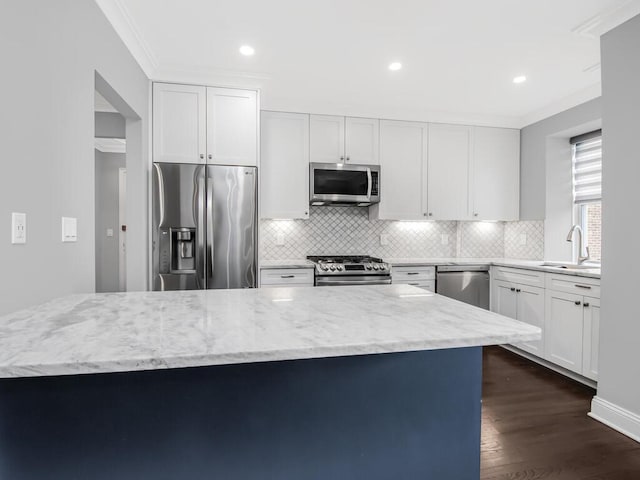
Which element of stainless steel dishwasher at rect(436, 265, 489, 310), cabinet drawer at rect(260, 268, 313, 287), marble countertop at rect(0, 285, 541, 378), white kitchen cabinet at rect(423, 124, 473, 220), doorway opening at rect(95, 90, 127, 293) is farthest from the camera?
doorway opening at rect(95, 90, 127, 293)

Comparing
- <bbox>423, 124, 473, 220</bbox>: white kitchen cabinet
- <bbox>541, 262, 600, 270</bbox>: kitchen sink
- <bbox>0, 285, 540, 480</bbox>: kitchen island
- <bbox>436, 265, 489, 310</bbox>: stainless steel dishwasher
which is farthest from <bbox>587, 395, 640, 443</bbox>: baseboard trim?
<bbox>423, 124, 473, 220</bbox>: white kitchen cabinet

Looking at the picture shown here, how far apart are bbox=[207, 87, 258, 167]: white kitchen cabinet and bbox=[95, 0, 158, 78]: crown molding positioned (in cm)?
50

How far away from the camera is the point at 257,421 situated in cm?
107

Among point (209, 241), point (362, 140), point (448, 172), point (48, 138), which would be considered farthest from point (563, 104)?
point (48, 138)

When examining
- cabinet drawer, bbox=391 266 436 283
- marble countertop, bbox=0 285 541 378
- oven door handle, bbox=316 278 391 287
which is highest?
marble countertop, bbox=0 285 541 378

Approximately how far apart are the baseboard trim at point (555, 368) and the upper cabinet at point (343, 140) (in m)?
2.43

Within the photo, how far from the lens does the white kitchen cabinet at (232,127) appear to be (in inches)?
125

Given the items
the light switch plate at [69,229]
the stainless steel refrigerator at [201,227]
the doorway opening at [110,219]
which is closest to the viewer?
the light switch plate at [69,229]

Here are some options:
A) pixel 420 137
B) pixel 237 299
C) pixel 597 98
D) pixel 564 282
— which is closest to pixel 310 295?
pixel 237 299

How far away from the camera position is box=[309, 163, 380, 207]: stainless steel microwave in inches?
145

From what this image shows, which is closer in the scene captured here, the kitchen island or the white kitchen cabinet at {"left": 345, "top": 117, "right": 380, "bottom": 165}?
the kitchen island

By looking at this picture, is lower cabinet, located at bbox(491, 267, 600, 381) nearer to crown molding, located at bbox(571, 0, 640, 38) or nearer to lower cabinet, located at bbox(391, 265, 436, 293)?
lower cabinet, located at bbox(391, 265, 436, 293)

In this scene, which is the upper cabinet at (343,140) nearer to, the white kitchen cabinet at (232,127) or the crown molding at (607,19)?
the white kitchen cabinet at (232,127)

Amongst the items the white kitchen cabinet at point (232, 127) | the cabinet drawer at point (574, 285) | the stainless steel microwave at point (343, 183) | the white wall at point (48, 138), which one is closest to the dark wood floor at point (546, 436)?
the cabinet drawer at point (574, 285)
